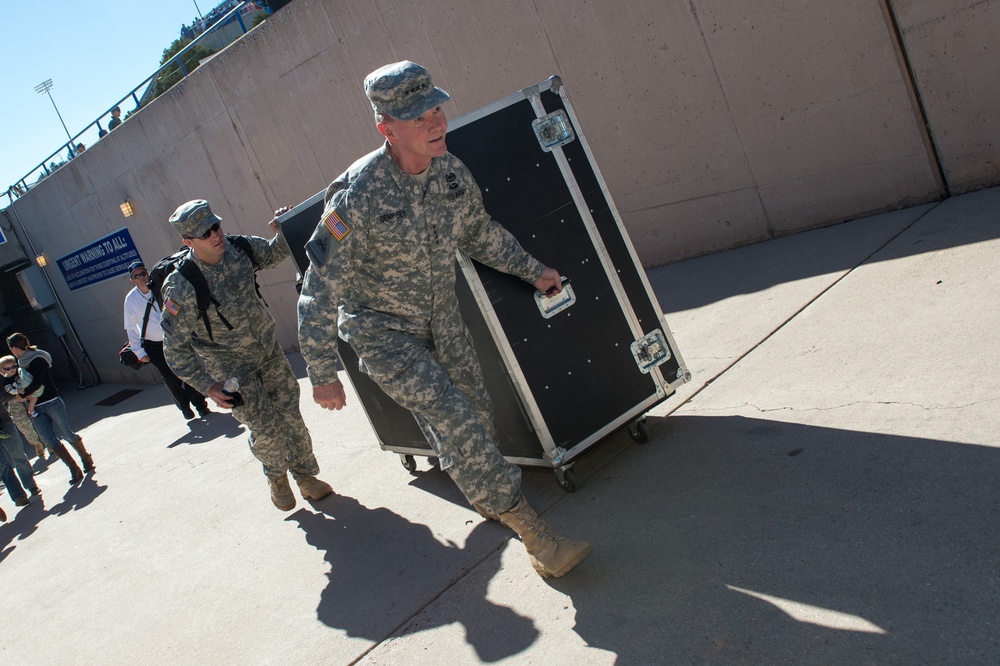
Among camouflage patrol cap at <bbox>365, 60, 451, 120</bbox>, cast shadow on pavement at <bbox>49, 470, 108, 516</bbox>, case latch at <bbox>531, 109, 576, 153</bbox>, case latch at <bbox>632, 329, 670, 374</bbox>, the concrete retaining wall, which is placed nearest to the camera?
camouflage patrol cap at <bbox>365, 60, 451, 120</bbox>

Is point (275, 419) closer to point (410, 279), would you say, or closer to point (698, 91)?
point (410, 279)

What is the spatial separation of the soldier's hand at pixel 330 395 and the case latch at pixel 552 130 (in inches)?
55.6

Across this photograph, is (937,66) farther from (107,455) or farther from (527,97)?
(107,455)

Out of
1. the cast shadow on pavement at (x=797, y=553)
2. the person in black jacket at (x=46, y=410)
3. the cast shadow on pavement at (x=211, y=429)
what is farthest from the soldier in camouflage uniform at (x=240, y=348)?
the person in black jacket at (x=46, y=410)

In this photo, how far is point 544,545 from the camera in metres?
3.13

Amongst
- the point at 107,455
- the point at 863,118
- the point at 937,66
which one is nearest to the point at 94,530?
the point at 107,455

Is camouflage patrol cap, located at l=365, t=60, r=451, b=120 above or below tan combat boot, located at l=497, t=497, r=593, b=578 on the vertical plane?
above

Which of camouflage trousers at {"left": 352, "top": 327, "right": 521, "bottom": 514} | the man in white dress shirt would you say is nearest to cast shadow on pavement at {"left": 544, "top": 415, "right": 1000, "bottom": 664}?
camouflage trousers at {"left": 352, "top": 327, "right": 521, "bottom": 514}

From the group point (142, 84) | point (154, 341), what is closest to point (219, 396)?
point (154, 341)

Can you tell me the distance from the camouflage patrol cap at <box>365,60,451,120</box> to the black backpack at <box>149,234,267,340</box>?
1910mm

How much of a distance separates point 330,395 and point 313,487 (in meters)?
2.09

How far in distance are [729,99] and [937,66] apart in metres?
1.45

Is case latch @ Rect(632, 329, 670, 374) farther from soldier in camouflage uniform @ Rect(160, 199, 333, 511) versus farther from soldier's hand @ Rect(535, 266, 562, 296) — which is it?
soldier in camouflage uniform @ Rect(160, 199, 333, 511)

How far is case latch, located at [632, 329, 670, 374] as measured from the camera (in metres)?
3.97
